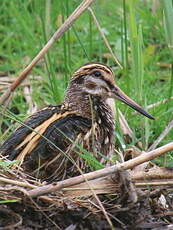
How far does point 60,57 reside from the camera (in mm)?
7117

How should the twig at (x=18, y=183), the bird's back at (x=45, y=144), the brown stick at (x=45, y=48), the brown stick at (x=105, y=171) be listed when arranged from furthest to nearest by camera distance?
the bird's back at (x=45, y=144) → the brown stick at (x=45, y=48) → the twig at (x=18, y=183) → the brown stick at (x=105, y=171)

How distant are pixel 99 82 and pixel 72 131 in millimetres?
497

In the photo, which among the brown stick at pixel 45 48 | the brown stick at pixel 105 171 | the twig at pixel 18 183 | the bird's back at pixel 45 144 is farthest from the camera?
the bird's back at pixel 45 144

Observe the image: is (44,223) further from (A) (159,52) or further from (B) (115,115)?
(A) (159,52)

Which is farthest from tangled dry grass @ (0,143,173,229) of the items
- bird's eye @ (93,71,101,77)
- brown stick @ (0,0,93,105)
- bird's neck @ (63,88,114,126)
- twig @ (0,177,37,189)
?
bird's eye @ (93,71,101,77)

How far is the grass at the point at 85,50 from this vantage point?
5836 millimetres

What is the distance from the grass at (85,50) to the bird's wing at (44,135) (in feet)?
2.08

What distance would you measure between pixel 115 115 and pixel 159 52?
169cm

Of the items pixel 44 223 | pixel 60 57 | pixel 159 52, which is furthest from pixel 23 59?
pixel 44 223

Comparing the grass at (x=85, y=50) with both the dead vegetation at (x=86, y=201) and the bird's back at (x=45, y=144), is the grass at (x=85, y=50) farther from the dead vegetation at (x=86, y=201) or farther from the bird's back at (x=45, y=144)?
the dead vegetation at (x=86, y=201)

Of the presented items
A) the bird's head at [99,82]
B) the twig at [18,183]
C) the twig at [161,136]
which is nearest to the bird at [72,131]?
the bird's head at [99,82]

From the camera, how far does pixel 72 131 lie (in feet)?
16.0

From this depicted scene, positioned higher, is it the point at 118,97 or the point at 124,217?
the point at 118,97

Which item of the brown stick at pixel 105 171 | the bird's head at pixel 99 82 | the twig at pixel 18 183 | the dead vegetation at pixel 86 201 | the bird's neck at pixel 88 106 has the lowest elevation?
the dead vegetation at pixel 86 201
